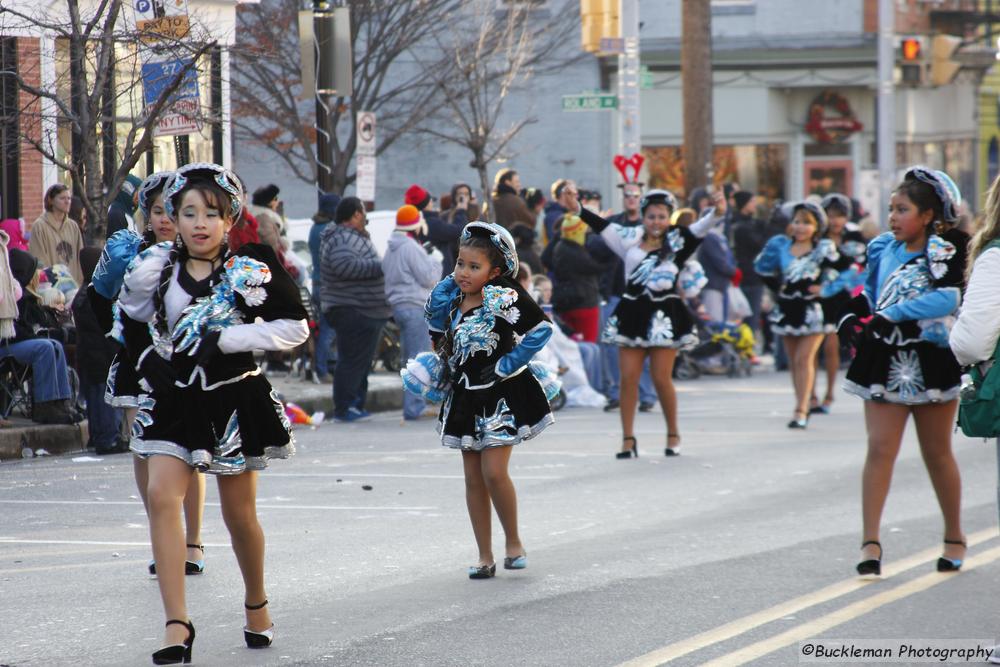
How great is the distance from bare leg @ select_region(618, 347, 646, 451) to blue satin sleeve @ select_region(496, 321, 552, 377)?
4.51 m

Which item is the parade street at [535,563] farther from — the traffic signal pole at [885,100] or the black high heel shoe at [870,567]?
the traffic signal pole at [885,100]

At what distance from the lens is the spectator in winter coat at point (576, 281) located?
55.1ft

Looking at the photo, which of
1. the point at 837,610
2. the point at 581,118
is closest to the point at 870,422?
the point at 837,610

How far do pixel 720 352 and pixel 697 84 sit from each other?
18.3 feet

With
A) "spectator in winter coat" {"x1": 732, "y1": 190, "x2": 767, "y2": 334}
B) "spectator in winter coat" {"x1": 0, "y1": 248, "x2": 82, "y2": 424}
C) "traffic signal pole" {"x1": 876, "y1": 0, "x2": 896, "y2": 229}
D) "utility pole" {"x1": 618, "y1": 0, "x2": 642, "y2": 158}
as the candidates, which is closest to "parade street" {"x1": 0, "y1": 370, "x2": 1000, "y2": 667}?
"spectator in winter coat" {"x1": 0, "y1": 248, "x2": 82, "y2": 424}

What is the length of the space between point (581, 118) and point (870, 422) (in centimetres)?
2614

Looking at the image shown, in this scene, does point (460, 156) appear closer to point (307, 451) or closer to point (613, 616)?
point (307, 451)

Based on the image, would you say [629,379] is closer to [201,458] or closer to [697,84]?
[201,458]

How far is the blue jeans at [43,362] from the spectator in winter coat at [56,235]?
224cm

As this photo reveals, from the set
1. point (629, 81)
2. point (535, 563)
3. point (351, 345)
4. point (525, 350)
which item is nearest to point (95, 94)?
point (351, 345)

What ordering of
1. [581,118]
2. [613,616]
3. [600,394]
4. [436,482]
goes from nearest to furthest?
[613,616] → [436,482] → [600,394] → [581,118]

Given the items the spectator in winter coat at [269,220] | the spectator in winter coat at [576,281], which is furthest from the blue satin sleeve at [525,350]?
the spectator in winter coat at [576,281]

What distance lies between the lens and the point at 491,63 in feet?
98.8

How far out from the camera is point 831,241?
1545cm
